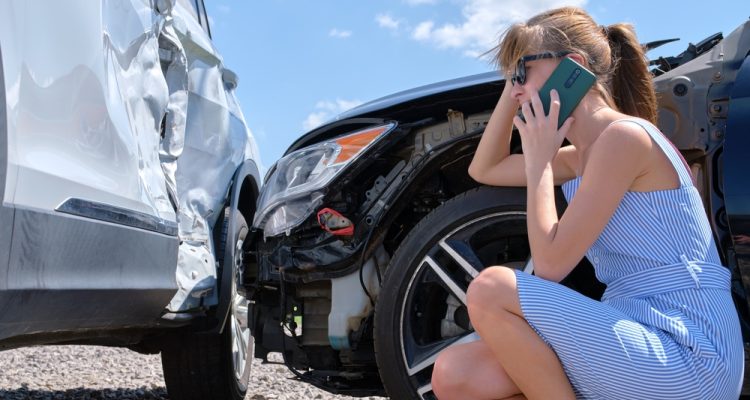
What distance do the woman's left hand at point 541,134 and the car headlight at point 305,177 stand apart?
73 centimetres

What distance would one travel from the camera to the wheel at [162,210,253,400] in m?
3.50

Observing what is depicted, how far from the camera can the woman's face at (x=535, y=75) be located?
6.44ft

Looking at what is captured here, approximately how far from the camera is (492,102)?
8.61 feet

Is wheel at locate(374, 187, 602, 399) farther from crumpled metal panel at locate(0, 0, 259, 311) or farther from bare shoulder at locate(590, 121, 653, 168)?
crumpled metal panel at locate(0, 0, 259, 311)

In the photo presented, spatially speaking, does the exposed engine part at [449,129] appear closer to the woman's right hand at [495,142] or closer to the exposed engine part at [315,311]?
the woman's right hand at [495,142]

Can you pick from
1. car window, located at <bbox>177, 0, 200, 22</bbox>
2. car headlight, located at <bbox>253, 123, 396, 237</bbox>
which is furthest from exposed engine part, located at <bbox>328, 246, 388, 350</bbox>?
car window, located at <bbox>177, 0, 200, 22</bbox>

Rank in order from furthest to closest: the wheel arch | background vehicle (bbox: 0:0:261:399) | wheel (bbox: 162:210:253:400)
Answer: wheel (bbox: 162:210:253:400), the wheel arch, background vehicle (bbox: 0:0:261:399)

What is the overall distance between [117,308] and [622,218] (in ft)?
4.74

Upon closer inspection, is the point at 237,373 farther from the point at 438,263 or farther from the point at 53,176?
the point at 53,176

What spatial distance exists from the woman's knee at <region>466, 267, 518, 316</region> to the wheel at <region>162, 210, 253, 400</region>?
1795 mm

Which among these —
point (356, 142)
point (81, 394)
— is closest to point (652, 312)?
point (356, 142)

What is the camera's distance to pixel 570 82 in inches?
75.0

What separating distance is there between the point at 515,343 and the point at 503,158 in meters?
0.72

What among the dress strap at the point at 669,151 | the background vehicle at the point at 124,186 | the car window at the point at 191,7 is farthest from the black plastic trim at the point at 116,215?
the car window at the point at 191,7
